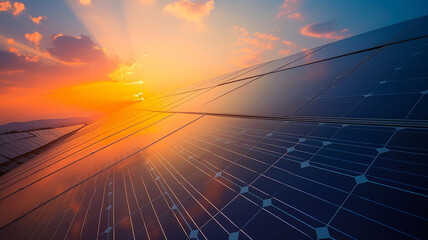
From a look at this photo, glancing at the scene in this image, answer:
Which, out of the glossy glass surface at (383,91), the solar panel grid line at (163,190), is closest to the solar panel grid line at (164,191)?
the solar panel grid line at (163,190)

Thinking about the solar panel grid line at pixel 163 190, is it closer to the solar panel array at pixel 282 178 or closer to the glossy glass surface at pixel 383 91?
the solar panel array at pixel 282 178

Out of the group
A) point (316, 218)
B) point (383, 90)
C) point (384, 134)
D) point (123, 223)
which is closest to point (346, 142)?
point (384, 134)

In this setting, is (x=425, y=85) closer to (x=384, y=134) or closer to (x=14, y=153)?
(x=384, y=134)

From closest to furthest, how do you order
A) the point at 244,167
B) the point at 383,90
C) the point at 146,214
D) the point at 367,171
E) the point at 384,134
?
the point at 367,171
the point at 384,134
the point at 146,214
the point at 244,167
the point at 383,90

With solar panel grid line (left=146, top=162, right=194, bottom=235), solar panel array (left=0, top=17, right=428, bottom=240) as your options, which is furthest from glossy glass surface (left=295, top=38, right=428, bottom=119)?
solar panel grid line (left=146, top=162, right=194, bottom=235)

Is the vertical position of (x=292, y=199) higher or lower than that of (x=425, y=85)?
lower

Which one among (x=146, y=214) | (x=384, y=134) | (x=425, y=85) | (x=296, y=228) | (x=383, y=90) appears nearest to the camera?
(x=296, y=228)

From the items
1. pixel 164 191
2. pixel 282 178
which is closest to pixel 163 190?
pixel 164 191

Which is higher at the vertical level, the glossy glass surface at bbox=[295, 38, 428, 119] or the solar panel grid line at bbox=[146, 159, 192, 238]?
the glossy glass surface at bbox=[295, 38, 428, 119]

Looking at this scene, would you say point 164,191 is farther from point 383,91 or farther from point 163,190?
point 383,91

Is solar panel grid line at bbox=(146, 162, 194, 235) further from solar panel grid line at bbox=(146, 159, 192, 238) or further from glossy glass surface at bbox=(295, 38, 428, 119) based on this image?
glossy glass surface at bbox=(295, 38, 428, 119)
